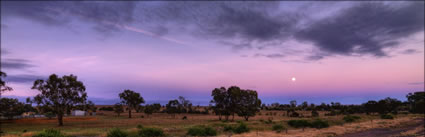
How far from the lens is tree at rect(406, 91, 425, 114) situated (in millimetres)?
112569

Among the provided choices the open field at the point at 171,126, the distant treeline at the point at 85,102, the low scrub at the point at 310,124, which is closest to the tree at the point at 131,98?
the distant treeline at the point at 85,102

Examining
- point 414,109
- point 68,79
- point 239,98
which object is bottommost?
point 414,109

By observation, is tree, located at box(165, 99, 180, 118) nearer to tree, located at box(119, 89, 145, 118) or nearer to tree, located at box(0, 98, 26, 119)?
tree, located at box(119, 89, 145, 118)

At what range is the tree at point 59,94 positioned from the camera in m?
63.1

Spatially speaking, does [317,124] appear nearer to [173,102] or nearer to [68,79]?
[68,79]

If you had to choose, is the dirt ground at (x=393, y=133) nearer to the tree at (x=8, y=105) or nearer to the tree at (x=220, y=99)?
the tree at (x=220, y=99)

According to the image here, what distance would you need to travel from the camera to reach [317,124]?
58531 mm

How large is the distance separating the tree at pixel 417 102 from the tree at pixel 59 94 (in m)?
127

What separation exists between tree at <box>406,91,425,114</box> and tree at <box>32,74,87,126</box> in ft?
417

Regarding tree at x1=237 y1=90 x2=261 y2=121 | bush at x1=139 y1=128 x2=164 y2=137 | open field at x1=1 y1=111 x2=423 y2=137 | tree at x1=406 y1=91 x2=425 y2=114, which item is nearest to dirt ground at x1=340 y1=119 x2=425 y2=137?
open field at x1=1 y1=111 x2=423 y2=137

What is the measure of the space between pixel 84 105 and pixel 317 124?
55.8 meters

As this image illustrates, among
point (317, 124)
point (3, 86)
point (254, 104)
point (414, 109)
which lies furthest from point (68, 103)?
point (414, 109)

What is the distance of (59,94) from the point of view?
211 ft

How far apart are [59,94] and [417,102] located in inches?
5479
